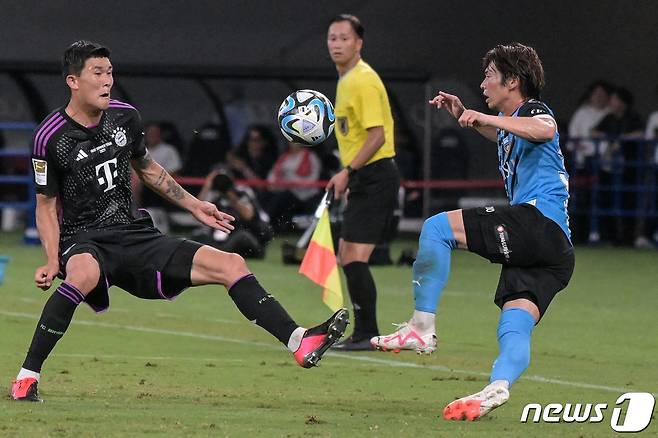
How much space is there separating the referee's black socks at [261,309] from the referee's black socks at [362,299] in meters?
2.94

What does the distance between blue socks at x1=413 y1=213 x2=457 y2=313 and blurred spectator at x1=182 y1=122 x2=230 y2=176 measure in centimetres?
1746

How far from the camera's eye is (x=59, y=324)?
8289 mm

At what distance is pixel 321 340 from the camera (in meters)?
8.23

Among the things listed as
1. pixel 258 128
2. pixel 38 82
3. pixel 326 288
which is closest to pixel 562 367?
pixel 326 288

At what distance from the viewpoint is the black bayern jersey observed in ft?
27.6

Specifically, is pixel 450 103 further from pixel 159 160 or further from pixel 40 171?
pixel 159 160

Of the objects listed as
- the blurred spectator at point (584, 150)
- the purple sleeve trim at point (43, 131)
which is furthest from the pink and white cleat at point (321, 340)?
the blurred spectator at point (584, 150)

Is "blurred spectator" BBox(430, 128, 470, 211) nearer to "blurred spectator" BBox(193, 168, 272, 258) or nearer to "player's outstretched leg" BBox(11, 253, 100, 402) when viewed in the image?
"blurred spectator" BBox(193, 168, 272, 258)

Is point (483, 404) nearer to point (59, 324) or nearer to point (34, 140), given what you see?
point (59, 324)

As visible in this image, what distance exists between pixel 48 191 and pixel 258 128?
1664 centimetres

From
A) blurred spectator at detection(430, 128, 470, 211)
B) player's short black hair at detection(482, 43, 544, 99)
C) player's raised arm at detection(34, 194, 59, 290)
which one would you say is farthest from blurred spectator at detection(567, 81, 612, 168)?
player's raised arm at detection(34, 194, 59, 290)

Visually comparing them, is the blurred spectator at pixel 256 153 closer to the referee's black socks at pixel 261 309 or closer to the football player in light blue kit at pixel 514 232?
the referee's black socks at pixel 261 309

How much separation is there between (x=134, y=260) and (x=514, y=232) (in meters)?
2.12

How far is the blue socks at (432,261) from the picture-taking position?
8.03 metres
